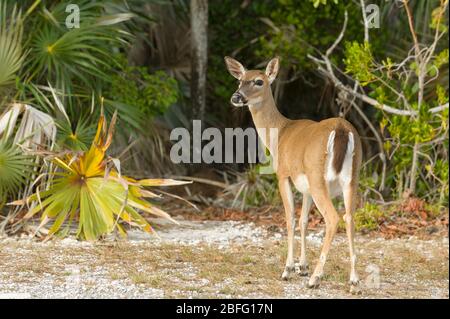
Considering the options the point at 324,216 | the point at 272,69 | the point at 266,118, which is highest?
the point at 272,69

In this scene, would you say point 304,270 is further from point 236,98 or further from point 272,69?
point 272,69

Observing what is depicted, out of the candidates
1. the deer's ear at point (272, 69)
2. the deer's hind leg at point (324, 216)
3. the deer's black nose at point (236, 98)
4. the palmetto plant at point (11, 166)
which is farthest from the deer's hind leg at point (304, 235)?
the palmetto plant at point (11, 166)

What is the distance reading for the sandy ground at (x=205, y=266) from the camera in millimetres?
6734

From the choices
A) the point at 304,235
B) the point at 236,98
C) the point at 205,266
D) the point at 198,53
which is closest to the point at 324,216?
the point at 304,235

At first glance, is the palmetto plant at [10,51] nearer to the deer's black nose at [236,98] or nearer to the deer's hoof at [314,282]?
the deer's black nose at [236,98]

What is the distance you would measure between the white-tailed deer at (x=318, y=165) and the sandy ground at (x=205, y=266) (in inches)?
14.6

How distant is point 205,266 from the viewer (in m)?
7.75

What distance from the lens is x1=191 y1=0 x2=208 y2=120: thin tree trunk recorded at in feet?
38.1

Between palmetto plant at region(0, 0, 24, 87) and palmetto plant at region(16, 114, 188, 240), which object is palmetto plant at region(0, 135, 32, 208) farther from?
palmetto plant at region(0, 0, 24, 87)

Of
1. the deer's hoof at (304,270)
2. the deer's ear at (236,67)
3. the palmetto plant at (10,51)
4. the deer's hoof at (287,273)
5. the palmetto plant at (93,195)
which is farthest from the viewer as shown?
the palmetto plant at (10,51)

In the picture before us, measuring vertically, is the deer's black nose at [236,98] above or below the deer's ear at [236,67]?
below

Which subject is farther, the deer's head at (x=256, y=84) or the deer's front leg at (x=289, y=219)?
the deer's head at (x=256, y=84)

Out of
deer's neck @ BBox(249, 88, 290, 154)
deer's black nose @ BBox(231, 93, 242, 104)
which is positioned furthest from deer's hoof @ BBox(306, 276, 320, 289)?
deer's black nose @ BBox(231, 93, 242, 104)

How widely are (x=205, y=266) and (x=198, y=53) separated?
4.49 meters
